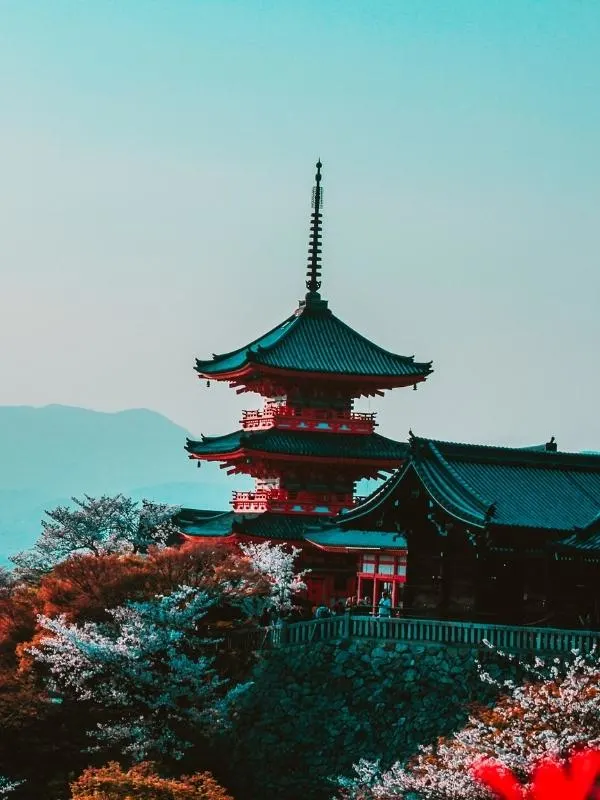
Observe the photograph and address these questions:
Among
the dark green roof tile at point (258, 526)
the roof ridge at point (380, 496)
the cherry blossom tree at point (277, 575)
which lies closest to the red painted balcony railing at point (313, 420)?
the dark green roof tile at point (258, 526)

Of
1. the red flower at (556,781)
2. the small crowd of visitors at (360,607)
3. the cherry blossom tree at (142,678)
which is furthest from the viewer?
the small crowd of visitors at (360,607)

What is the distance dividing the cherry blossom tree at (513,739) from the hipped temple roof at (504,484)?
6601 millimetres

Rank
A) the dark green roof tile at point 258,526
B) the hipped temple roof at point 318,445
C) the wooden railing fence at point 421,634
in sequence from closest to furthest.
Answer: the wooden railing fence at point 421,634, the dark green roof tile at point 258,526, the hipped temple roof at point 318,445

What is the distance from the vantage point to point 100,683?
4381 cm

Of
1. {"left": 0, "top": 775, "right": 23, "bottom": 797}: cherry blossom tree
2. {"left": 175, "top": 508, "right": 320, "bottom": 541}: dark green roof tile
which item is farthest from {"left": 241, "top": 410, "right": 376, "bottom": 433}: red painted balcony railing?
{"left": 0, "top": 775, "right": 23, "bottom": 797}: cherry blossom tree

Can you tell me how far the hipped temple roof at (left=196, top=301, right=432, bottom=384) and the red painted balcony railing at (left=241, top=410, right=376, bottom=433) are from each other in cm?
188

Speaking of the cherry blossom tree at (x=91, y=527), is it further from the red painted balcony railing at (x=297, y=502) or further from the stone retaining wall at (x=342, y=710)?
the stone retaining wall at (x=342, y=710)

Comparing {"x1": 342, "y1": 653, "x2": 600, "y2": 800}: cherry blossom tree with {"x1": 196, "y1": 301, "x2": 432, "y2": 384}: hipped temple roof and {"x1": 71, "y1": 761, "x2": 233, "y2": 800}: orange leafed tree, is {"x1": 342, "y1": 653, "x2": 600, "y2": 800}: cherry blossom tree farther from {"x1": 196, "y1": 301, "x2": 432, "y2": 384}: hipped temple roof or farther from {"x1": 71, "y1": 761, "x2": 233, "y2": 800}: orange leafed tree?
{"x1": 196, "y1": 301, "x2": 432, "y2": 384}: hipped temple roof

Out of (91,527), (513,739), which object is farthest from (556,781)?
(91,527)

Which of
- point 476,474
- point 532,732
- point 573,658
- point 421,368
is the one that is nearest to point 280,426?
Result: point 421,368

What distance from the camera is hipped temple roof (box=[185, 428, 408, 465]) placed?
62781 millimetres

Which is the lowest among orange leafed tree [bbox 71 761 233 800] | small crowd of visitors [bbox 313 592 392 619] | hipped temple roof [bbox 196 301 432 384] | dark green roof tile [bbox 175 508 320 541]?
orange leafed tree [bbox 71 761 233 800]

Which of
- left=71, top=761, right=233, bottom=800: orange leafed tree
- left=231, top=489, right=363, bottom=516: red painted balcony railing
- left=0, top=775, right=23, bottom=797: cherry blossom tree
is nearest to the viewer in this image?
left=71, top=761, right=233, bottom=800: orange leafed tree

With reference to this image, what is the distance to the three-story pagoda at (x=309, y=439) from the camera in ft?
204
